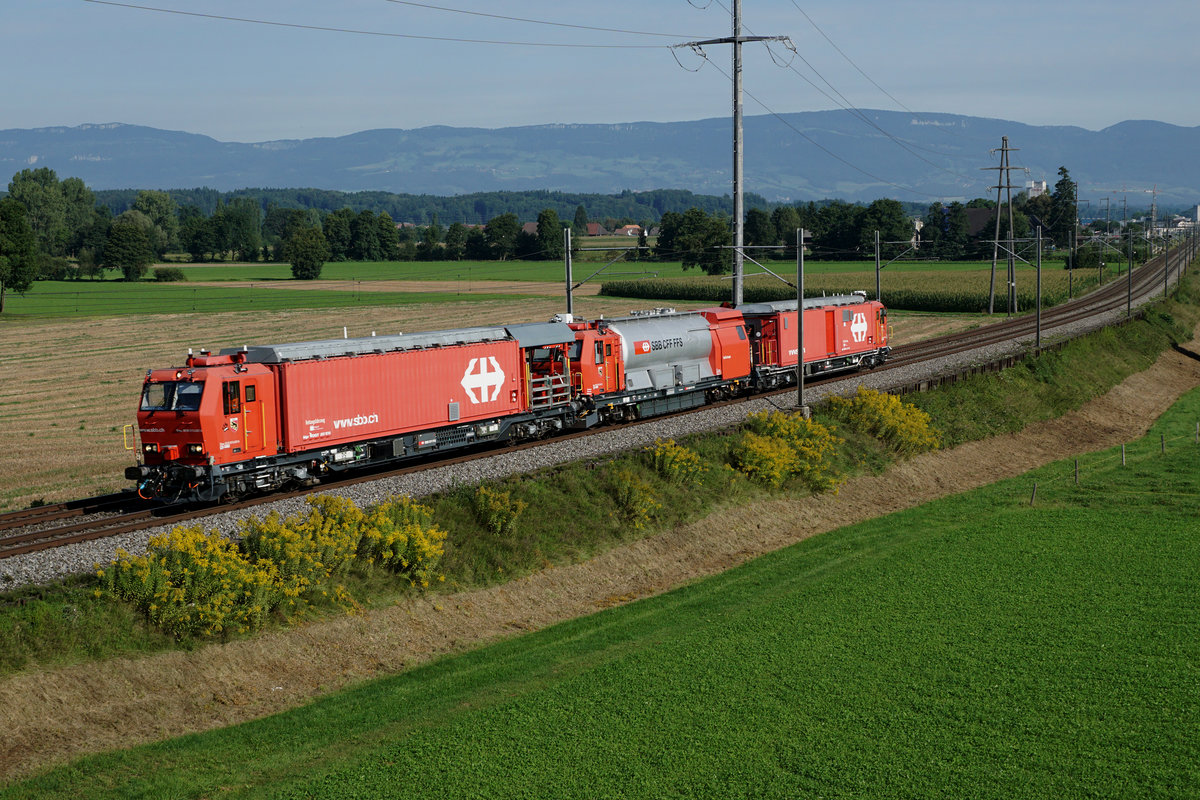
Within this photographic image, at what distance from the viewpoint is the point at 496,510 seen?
28.8 metres

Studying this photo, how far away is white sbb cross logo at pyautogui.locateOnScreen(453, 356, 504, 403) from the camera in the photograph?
119 feet

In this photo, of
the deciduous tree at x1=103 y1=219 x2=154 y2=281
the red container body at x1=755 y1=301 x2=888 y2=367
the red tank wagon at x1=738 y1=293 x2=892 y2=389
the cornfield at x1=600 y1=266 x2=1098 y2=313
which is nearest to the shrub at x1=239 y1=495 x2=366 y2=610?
the red tank wagon at x1=738 y1=293 x2=892 y2=389

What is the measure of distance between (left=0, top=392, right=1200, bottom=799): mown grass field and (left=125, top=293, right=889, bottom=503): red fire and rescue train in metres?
9.57

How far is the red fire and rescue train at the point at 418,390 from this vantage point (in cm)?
2862

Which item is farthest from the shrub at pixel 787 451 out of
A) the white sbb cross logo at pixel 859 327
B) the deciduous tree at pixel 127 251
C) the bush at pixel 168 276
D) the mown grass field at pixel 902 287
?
the deciduous tree at pixel 127 251

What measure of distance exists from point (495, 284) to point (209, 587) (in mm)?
125225

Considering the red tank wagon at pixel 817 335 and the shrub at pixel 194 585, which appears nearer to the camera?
the shrub at pixel 194 585

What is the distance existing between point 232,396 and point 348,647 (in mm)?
8661

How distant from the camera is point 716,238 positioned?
135625 millimetres

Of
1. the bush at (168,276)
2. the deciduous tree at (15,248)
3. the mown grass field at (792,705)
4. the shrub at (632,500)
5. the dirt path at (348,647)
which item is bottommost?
the mown grass field at (792,705)

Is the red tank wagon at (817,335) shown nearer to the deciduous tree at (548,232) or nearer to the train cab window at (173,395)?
the train cab window at (173,395)

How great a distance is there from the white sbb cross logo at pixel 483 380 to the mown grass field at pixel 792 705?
10795 millimetres

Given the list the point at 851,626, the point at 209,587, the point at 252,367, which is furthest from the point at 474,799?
the point at 252,367

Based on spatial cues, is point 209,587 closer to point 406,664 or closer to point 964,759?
point 406,664
